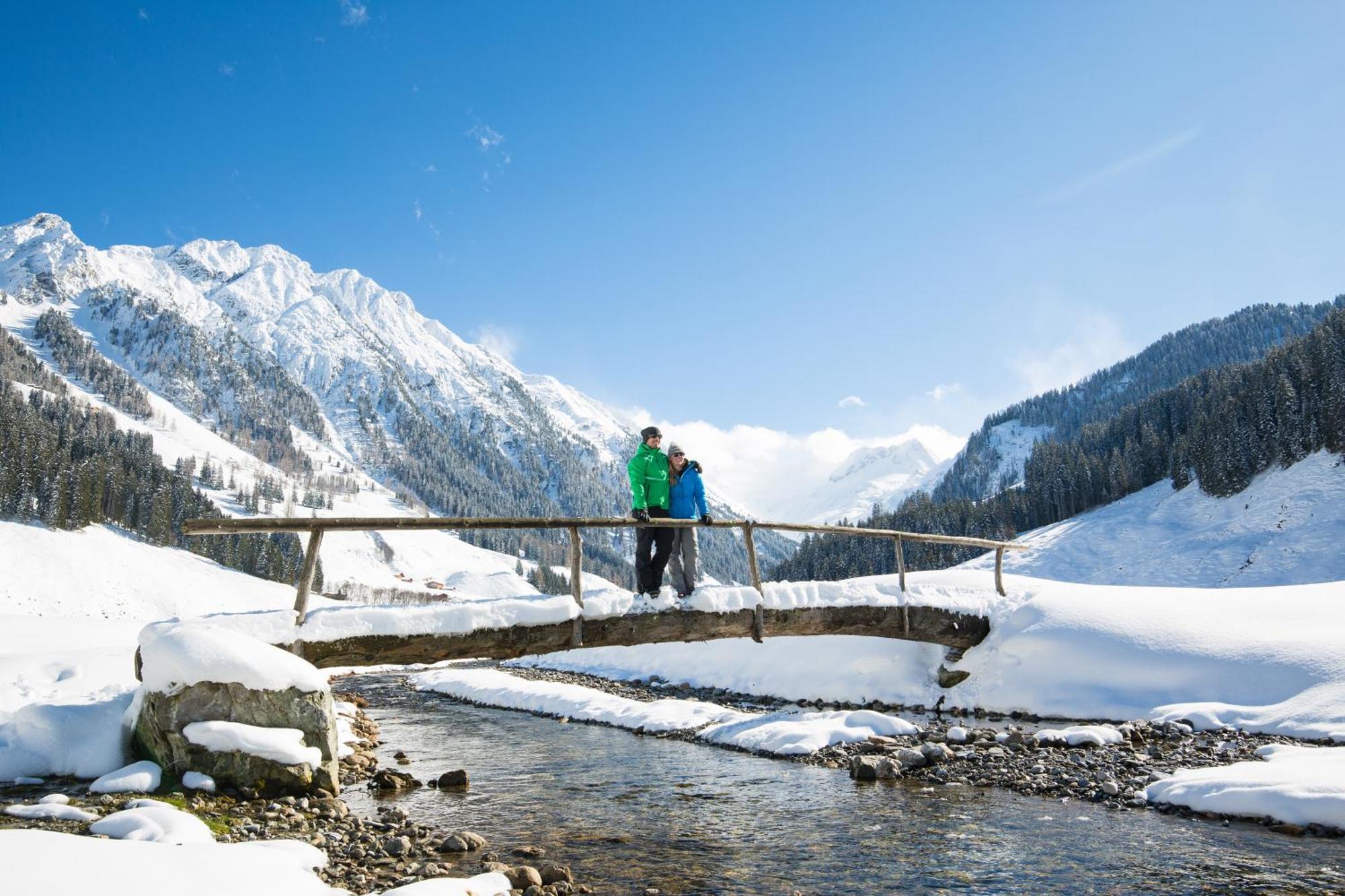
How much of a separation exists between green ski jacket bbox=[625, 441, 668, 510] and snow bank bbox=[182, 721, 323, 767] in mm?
6599

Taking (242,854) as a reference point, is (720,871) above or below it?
below

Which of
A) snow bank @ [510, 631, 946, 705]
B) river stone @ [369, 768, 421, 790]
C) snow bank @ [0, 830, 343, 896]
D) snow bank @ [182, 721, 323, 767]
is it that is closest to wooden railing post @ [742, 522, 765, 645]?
snow bank @ [510, 631, 946, 705]

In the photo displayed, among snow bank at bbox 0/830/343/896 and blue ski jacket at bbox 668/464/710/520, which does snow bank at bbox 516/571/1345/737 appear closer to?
blue ski jacket at bbox 668/464/710/520

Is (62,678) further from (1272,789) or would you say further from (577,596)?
(1272,789)

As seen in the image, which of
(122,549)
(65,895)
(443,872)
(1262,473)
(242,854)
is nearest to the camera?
(65,895)

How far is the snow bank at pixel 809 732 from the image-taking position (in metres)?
15.0

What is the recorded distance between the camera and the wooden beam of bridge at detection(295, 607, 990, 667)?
1178 centimetres

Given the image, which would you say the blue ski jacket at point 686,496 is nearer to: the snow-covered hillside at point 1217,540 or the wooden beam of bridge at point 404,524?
the wooden beam of bridge at point 404,524

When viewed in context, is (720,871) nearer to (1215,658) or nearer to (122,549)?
(1215,658)

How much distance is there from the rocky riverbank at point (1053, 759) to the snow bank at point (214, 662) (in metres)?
9.11

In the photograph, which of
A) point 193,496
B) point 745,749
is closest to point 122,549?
point 193,496

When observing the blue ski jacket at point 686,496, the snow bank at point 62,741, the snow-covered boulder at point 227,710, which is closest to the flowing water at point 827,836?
the snow-covered boulder at point 227,710

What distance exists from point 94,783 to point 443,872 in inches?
192

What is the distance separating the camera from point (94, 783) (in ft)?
28.8
